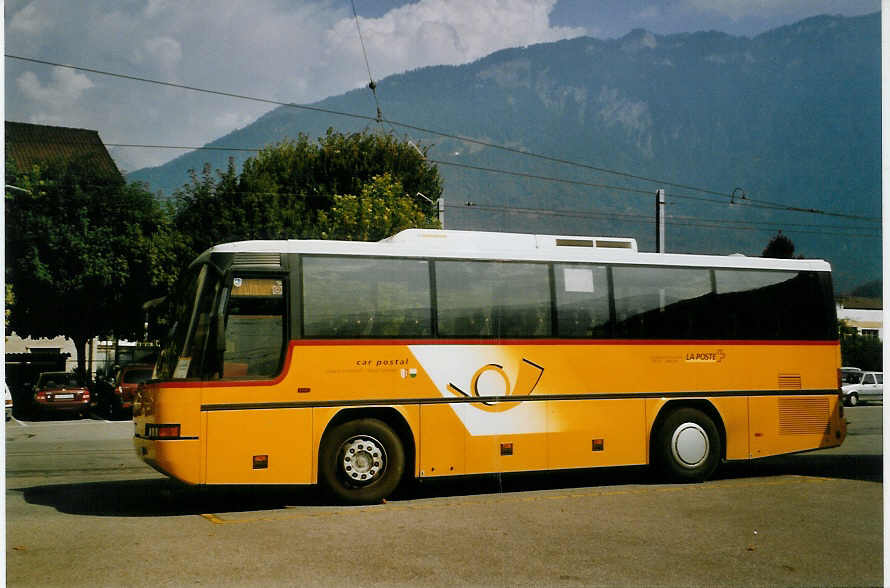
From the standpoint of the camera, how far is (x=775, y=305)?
507 inches

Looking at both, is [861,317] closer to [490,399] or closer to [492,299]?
[492,299]

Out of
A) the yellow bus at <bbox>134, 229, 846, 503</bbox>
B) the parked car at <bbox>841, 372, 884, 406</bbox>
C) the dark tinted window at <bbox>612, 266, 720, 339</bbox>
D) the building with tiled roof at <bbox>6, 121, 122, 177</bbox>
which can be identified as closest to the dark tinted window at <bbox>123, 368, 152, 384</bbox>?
the building with tiled roof at <bbox>6, 121, 122, 177</bbox>

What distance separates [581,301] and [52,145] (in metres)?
27.8

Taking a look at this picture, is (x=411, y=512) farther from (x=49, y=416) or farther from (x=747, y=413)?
(x=49, y=416)

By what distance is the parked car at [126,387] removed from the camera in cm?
2914

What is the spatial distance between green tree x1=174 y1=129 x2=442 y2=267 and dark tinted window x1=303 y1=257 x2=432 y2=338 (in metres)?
18.3

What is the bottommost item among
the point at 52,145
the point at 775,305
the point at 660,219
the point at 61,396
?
the point at 61,396

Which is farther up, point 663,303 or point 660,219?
point 660,219

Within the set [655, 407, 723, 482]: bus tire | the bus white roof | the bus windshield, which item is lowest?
[655, 407, 723, 482]: bus tire

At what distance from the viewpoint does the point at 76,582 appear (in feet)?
21.2

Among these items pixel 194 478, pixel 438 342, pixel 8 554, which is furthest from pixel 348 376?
pixel 8 554

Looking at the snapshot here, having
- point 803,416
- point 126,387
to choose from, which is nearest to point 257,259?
point 803,416

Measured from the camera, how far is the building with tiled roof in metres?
30.4

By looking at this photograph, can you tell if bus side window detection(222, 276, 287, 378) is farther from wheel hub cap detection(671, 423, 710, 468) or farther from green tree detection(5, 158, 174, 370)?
green tree detection(5, 158, 174, 370)
